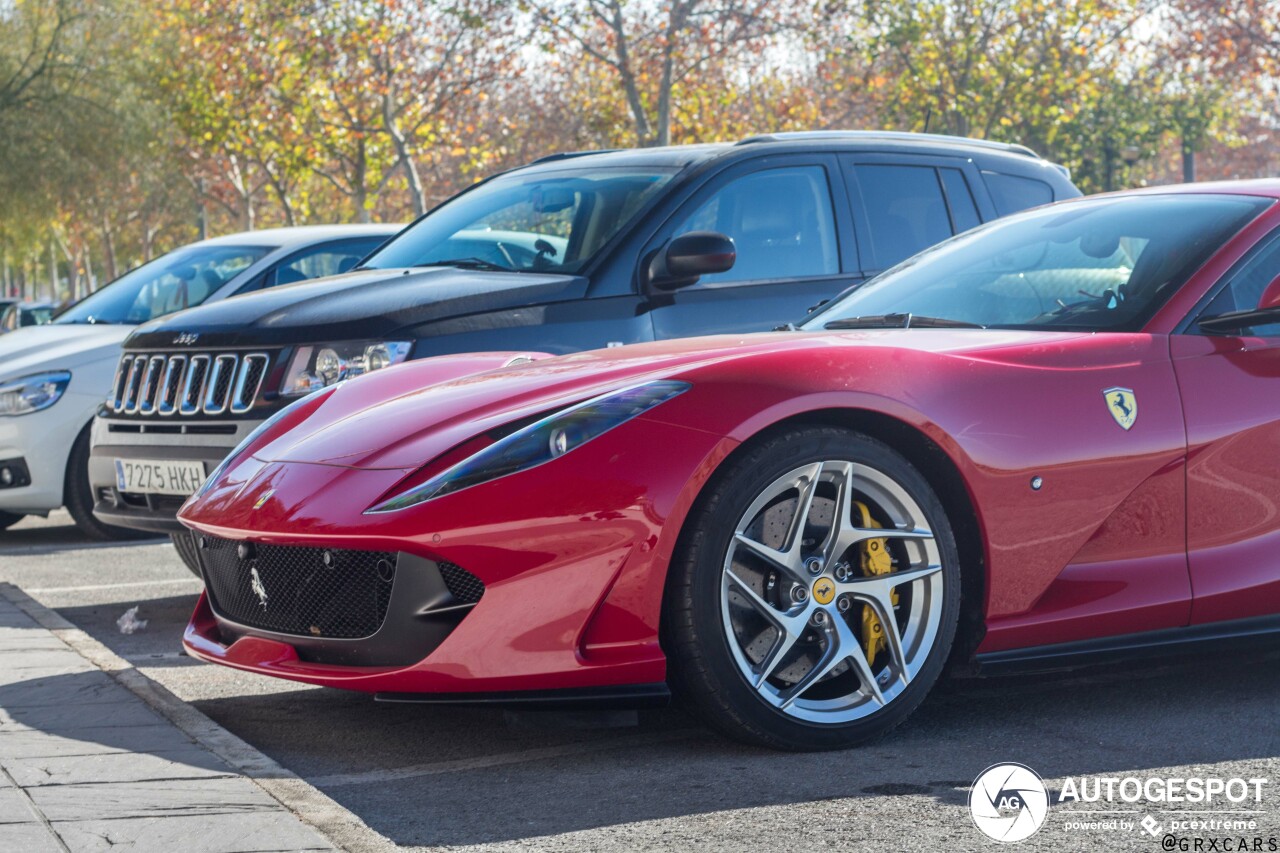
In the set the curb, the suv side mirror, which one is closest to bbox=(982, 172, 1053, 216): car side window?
the suv side mirror

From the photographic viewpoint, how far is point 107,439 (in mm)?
7035

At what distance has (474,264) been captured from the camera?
695 cm

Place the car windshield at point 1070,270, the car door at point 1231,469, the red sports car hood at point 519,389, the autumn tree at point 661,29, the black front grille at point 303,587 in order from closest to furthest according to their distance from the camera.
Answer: the black front grille at point 303,587, the red sports car hood at point 519,389, the car door at point 1231,469, the car windshield at point 1070,270, the autumn tree at point 661,29

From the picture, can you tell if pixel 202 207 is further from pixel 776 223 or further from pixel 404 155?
pixel 776 223

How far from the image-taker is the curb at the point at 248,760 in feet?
10.7

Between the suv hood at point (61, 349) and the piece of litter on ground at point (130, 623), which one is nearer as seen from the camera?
the piece of litter on ground at point (130, 623)

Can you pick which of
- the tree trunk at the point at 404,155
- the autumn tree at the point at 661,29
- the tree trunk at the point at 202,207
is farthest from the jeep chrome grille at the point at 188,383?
the tree trunk at the point at 202,207

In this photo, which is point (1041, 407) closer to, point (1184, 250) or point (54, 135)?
point (1184, 250)

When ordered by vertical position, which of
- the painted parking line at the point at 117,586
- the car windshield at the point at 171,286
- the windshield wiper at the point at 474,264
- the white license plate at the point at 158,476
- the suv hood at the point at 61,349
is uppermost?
the windshield wiper at the point at 474,264

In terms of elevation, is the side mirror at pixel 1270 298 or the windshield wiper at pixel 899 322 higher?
the side mirror at pixel 1270 298

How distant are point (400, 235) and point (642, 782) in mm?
4562

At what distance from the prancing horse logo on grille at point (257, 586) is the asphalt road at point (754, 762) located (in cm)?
38

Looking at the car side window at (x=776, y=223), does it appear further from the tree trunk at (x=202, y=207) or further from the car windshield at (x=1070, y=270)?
the tree trunk at (x=202, y=207)

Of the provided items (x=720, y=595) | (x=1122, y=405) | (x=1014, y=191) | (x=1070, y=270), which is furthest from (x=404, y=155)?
(x=720, y=595)
